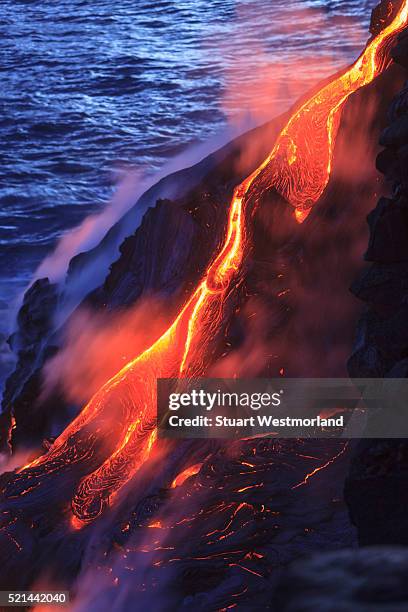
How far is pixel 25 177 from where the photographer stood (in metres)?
16.0

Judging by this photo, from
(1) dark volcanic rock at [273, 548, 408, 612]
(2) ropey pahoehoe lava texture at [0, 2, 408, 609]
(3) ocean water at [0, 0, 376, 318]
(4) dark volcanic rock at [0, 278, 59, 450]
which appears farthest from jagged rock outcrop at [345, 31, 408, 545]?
(3) ocean water at [0, 0, 376, 318]

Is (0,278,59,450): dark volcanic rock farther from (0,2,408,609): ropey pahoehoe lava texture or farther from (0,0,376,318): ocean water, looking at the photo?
(0,0,376,318): ocean water

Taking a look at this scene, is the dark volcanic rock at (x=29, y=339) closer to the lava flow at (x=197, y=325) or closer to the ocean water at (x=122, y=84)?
the lava flow at (x=197, y=325)

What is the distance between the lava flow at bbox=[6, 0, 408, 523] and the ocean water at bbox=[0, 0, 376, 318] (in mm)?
4864

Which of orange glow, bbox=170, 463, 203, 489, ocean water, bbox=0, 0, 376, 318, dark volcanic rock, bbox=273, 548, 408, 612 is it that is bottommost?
orange glow, bbox=170, 463, 203, 489

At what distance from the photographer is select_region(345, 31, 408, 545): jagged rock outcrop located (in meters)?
4.00

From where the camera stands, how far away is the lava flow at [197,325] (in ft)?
19.5

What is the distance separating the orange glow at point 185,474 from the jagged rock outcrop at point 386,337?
1502mm

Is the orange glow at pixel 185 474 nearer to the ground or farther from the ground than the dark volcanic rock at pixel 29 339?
nearer to the ground

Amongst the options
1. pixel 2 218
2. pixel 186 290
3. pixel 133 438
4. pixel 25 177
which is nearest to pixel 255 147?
pixel 186 290

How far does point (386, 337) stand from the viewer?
4.61m

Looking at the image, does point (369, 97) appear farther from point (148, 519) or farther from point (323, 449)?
point (148, 519)

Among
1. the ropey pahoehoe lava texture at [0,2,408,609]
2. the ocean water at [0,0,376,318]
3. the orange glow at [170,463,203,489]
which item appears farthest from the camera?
the ocean water at [0,0,376,318]

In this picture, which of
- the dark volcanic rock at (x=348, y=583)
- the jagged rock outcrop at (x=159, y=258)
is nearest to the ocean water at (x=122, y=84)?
the jagged rock outcrop at (x=159, y=258)
